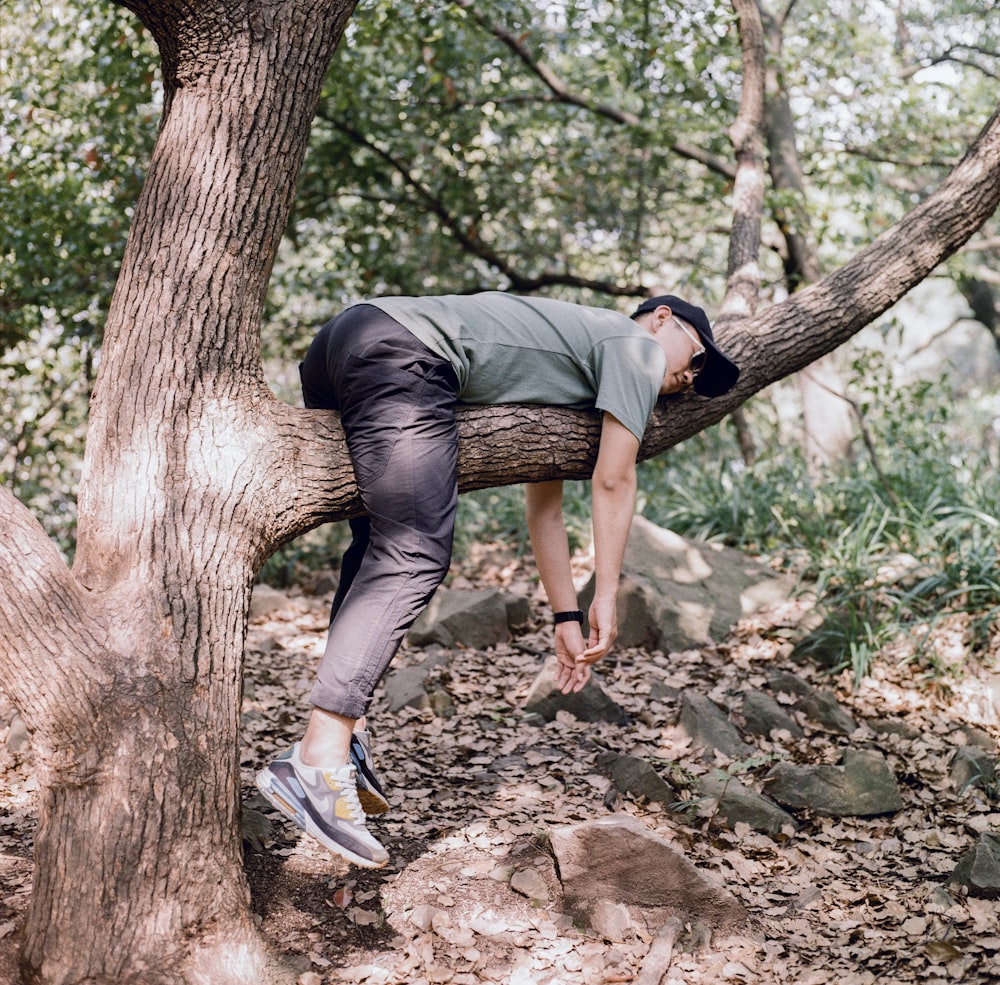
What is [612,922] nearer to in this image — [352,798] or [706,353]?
[352,798]

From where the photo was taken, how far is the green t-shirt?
9.19 feet

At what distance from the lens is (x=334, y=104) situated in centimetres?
674

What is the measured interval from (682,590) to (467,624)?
1.31 meters

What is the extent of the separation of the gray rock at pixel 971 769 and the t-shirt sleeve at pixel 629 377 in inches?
83.4

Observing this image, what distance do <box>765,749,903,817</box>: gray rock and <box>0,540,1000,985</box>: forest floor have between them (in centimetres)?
6

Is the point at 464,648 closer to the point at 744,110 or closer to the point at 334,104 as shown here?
the point at 744,110

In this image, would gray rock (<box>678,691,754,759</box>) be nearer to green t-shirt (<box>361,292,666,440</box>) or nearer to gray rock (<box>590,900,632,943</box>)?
gray rock (<box>590,900,632,943</box>)

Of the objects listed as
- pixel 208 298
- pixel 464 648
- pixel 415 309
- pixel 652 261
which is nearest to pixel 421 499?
pixel 415 309

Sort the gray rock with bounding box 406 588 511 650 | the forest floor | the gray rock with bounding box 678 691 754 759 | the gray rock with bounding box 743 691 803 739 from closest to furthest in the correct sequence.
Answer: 1. the forest floor
2. the gray rock with bounding box 678 691 754 759
3. the gray rock with bounding box 743 691 803 739
4. the gray rock with bounding box 406 588 511 650

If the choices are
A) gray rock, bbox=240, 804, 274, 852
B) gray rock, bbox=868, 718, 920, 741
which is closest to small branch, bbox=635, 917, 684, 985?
gray rock, bbox=240, 804, 274, 852

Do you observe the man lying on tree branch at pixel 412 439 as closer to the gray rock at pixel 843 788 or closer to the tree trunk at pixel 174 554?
the tree trunk at pixel 174 554

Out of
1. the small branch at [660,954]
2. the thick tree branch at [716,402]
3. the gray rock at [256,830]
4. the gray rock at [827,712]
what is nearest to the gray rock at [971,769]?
the gray rock at [827,712]

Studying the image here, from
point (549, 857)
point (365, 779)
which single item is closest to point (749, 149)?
point (549, 857)

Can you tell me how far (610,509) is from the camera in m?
2.91
